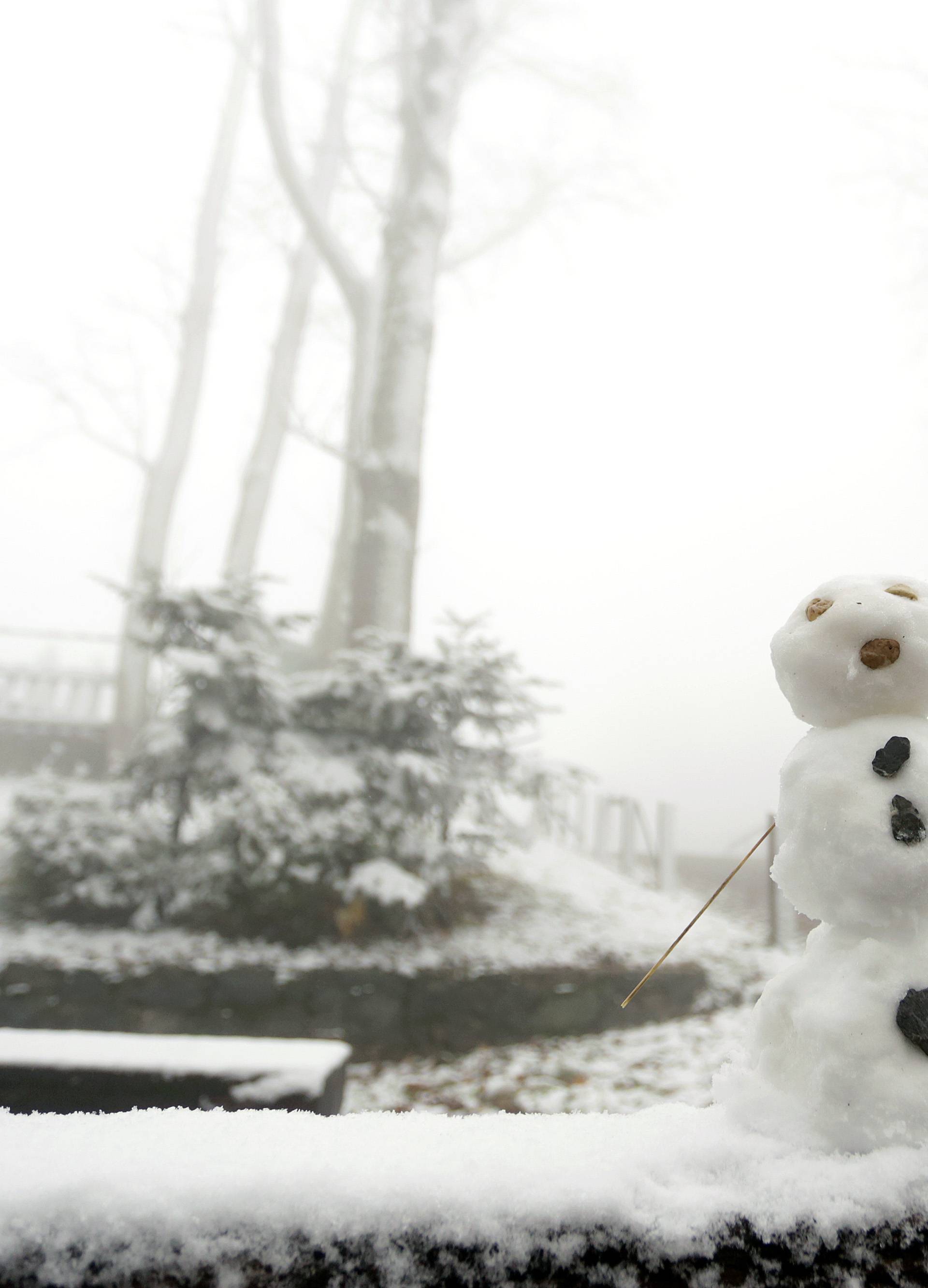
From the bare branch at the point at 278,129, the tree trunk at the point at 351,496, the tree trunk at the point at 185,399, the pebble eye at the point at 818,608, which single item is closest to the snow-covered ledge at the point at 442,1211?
the pebble eye at the point at 818,608

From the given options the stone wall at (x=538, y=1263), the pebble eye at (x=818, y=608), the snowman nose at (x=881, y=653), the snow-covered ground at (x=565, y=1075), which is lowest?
the snow-covered ground at (x=565, y=1075)

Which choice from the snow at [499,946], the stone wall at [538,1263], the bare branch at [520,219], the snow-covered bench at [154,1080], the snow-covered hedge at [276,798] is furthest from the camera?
the bare branch at [520,219]

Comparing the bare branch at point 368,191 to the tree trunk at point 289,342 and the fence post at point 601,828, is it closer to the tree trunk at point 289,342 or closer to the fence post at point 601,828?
the tree trunk at point 289,342

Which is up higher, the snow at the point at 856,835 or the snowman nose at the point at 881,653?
the snowman nose at the point at 881,653

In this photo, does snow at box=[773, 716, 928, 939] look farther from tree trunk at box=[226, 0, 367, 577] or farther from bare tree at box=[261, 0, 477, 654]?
tree trunk at box=[226, 0, 367, 577]

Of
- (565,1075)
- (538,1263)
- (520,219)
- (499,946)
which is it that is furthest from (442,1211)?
(520,219)

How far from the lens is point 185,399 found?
30.9 ft

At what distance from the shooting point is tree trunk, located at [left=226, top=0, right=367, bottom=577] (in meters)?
8.59

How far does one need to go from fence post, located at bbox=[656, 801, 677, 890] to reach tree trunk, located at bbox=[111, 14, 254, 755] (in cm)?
523

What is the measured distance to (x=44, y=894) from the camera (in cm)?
377

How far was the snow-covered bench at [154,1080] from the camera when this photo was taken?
5.94ft

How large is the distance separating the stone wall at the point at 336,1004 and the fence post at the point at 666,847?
3.02 meters

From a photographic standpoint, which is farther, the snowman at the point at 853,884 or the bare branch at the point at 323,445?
the bare branch at the point at 323,445

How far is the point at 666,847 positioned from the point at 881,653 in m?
→ 5.99
